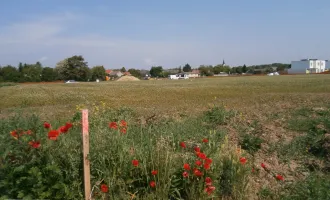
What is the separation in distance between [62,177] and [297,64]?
146083 millimetres

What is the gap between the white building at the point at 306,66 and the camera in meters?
130

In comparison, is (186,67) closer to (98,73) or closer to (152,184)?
(98,73)

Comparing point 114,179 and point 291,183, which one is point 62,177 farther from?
point 291,183

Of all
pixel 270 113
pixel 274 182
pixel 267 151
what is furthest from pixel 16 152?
pixel 270 113

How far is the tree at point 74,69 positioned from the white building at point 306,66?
8242 cm

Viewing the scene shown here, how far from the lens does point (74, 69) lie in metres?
94.4

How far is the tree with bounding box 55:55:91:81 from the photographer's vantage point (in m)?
94.0

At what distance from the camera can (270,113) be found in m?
9.27

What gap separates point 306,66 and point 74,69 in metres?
91.5

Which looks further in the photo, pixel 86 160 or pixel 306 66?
pixel 306 66

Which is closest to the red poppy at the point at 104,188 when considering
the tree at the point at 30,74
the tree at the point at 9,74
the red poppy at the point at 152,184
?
the red poppy at the point at 152,184

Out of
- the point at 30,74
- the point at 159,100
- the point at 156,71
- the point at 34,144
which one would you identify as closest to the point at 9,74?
the point at 30,74

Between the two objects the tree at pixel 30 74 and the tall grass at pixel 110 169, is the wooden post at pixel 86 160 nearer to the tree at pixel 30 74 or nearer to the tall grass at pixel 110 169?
the tall grass at pixel 110 169

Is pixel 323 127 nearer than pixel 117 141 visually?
No
